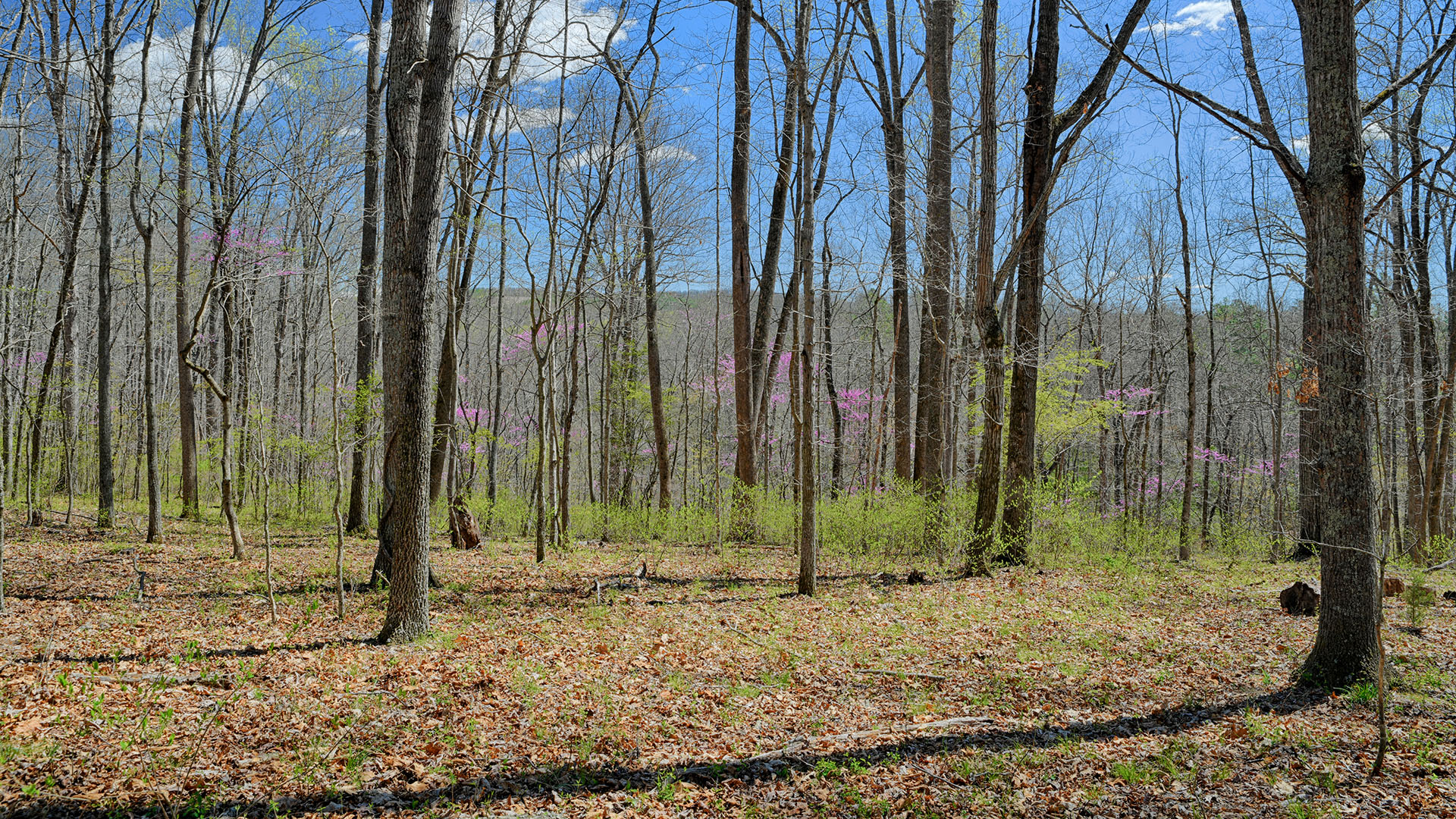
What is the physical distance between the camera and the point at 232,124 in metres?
11.1

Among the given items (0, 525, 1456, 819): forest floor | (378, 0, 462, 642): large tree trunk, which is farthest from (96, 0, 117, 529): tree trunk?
(378, 0, 462, 642): large tree trunk

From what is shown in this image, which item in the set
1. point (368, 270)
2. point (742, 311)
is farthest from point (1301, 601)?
point (368, 270)

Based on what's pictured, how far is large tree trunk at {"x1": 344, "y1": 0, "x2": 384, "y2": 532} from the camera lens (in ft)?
32.3

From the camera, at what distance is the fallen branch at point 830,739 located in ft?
12.2

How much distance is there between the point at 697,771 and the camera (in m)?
3.65

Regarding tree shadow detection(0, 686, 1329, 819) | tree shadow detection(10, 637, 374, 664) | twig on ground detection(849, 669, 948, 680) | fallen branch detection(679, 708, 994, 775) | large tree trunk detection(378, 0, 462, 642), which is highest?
large tree trunk detection(378, 0, 462, 642)

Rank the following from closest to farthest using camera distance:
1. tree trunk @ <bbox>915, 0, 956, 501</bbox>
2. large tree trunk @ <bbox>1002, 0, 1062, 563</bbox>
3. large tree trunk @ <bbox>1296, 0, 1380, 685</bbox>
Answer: large tree trunk @ <bbox>1296, 0, 1380, 685</bbox>, large tree trunk @ <bbox>1002, 0, 1062, 563</bbox>, tree trunk @ <bbox>915, 0, 956, 501</bbox>

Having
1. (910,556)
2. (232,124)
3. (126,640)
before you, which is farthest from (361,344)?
(910,556)

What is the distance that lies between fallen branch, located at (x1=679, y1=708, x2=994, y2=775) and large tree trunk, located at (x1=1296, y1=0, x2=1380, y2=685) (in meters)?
2.30

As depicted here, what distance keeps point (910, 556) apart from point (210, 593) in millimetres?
8139

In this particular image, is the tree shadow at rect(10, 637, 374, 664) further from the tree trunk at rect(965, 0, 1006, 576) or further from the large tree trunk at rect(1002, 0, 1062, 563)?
the large tree trunk at rect(1002, 0, 1062, 563)

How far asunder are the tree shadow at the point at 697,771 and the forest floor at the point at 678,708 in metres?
0.02

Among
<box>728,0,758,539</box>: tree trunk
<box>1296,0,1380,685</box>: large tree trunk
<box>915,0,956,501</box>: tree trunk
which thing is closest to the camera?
<box>1296,0,1380,685</box>: large tree trunk

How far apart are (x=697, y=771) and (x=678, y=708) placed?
0.82m
